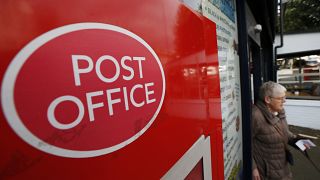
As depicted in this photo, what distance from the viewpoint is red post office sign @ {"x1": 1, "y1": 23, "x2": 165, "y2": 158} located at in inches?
17.3

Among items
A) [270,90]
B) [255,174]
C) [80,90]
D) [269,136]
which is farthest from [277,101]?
[80,90]

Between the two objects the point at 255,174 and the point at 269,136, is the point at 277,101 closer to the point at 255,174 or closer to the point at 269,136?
the point at 269,136

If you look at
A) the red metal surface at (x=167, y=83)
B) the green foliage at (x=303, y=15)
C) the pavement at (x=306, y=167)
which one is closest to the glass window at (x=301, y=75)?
the pavement at (x=306, y=167)

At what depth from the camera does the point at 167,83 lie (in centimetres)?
80

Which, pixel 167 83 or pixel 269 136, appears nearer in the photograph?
pixel 167 83

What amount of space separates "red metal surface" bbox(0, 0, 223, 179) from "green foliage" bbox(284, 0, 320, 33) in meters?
14.3

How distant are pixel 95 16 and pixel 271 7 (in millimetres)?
4332

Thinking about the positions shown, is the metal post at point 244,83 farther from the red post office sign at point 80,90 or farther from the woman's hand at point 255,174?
the red post office sign at point 80,90

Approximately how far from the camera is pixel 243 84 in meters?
2.36

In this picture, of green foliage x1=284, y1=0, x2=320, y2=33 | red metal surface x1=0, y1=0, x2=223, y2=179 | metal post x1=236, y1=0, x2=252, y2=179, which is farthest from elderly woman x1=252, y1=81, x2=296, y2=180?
green foliage x1=284, y1=0, x2=320, y2=33

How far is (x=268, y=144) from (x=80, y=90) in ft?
7.95

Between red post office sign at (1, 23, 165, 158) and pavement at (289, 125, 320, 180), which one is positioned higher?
red post office sign at (1, 23, 165, 158)

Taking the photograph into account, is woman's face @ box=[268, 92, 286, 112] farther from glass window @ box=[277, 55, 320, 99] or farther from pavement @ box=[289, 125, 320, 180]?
glass window @ box=[277, 55, 320, 99]

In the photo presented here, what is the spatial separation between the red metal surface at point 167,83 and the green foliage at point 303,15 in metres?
14.3
